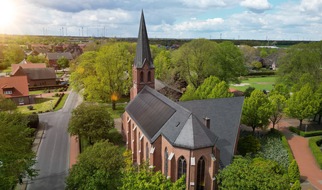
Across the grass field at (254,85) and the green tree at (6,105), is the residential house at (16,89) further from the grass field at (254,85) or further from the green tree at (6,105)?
the grass field at (254,85)

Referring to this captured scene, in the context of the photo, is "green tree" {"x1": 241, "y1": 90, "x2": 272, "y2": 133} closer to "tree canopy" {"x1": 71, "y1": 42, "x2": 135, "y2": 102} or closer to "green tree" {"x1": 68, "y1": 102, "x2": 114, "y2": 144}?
"green tree" {"x1": 68, "y1": 102, "x2": 114, "y2": 144}

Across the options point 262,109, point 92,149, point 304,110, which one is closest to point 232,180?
point 92,149

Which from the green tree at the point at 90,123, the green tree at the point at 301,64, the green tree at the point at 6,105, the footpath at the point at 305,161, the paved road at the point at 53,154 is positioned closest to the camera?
the paved road at the point at 53,154

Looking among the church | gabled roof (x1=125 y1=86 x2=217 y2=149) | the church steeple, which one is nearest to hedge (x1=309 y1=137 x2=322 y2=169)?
the church

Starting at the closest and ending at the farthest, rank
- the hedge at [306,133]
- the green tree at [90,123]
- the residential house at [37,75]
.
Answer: the green tree at [90,123]
the hedge at [306,133]
the residential house at [37,75]

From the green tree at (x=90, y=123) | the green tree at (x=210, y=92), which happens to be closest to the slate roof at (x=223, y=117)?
the green tree at (x=210, y=92)

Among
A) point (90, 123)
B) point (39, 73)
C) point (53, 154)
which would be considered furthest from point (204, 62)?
point (39, 73)
